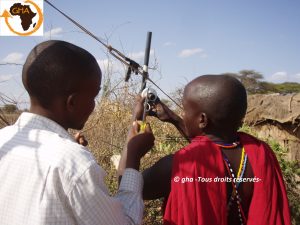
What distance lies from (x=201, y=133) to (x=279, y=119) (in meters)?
4.80

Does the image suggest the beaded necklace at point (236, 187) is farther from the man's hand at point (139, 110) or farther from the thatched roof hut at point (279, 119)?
the thatched roof hut at point (279, 119)

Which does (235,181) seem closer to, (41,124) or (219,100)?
(219,100)

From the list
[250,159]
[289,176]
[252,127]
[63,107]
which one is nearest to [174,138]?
[289,176]

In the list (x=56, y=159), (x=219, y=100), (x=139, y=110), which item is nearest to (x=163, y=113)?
(x=139, y=110)

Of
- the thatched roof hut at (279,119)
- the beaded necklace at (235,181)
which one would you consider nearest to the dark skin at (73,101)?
the beaded necklace at (235,181)

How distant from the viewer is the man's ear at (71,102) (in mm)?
1165

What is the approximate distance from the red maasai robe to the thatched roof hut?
4.30 meters

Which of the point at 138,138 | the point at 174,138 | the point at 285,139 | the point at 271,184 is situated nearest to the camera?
the point at 138,138

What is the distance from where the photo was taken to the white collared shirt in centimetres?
101

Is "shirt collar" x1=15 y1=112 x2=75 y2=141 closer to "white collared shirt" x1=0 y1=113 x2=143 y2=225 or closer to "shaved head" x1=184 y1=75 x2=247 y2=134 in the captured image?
"white collared shirt" x1=0 y1=113 x2=143 y2=225

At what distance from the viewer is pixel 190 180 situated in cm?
150

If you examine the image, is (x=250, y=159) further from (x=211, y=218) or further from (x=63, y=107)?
(x=63, y=107)

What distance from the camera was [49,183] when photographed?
39.6 inches

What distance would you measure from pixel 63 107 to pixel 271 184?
100 cm
